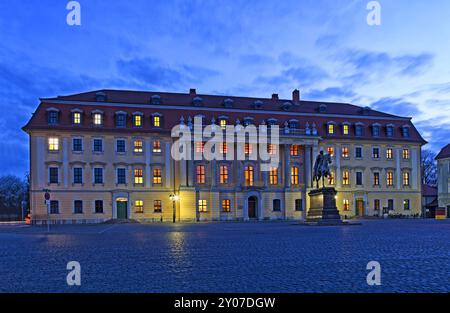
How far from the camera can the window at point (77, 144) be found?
2153 inches

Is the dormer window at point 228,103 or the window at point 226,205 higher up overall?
the dormer window at point 228,103

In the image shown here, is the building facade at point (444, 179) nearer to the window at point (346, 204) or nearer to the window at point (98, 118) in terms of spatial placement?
the window at point (346, 204)

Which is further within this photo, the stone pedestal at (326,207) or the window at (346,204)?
the window at (346,204)

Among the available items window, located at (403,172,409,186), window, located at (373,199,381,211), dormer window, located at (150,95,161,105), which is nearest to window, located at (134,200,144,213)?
dormer window, located at (150,95,161,105)

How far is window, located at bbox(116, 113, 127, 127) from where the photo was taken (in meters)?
55.6

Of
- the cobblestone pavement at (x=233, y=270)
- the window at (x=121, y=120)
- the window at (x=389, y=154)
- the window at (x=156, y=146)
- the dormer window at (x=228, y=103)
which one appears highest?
the dormer window at (x=228, y=103)

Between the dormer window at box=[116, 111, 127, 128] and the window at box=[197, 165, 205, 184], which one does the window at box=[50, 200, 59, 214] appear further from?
the window at box=[197, 165, 205, 184]

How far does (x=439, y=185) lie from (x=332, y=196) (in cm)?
4537

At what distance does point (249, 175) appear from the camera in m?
60.8

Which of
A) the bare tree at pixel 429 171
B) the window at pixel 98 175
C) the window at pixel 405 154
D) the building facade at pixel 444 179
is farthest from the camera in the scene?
the bare tree at pixel 429 171

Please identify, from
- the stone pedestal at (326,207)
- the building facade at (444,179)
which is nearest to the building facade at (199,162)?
the building facade at (444,179)

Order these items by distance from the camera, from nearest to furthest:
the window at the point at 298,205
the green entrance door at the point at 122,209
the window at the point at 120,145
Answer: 1. the green entrance door at the point at 122,209
2. the window at the point at 120,145
3. the window at the point at 298,205

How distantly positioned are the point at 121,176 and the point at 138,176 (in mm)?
1867

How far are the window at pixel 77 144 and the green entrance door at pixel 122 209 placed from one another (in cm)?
720
